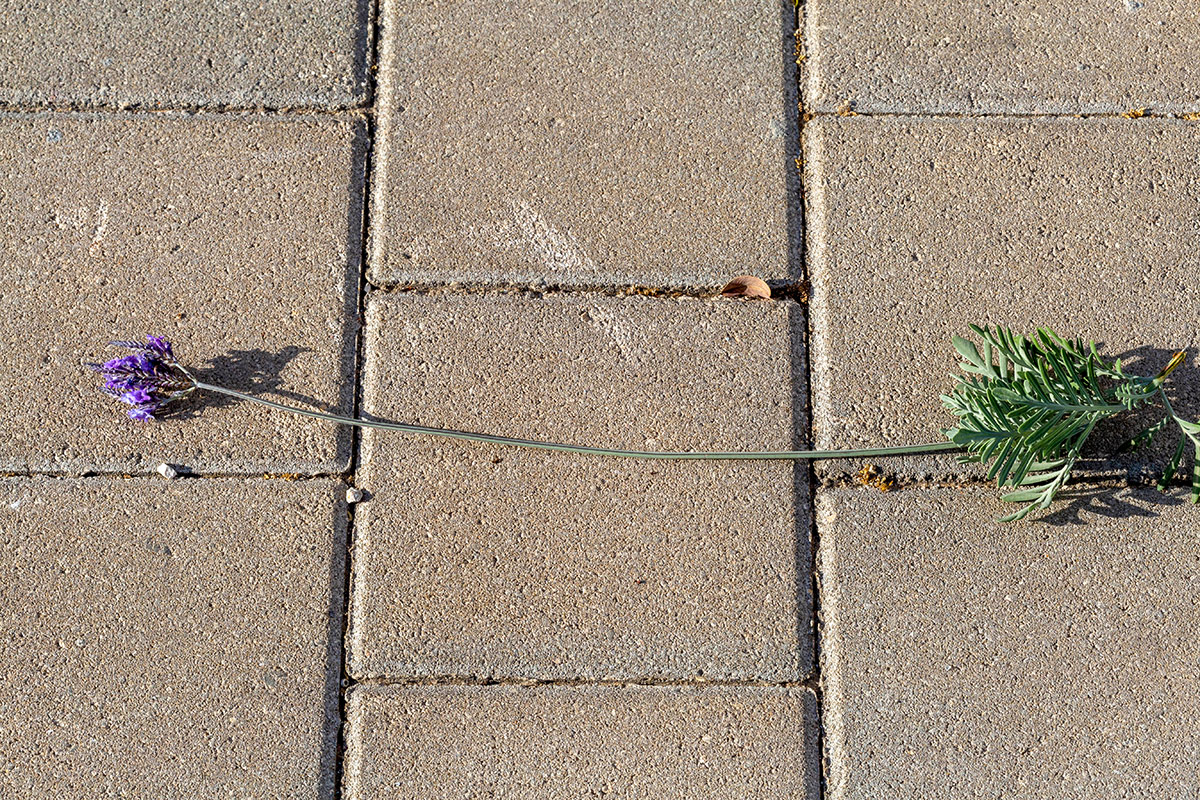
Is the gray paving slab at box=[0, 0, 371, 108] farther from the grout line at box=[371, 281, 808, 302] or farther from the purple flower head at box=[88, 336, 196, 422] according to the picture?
the purple flower head at box=[88, 336, 196, 422]

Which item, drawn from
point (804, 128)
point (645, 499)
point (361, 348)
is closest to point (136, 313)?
point (361, 348)

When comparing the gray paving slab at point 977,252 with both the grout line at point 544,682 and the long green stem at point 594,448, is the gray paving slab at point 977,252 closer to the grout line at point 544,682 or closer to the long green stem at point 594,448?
the long green stem at point 594,448

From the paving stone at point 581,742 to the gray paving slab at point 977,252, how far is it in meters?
0.54

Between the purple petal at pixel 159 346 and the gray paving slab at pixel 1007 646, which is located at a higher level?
the purple petal at pixel 159 346

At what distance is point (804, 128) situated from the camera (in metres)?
2.47

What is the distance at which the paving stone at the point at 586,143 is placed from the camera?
2.37m

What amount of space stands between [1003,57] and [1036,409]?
93cm

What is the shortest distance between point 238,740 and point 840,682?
1171 mm

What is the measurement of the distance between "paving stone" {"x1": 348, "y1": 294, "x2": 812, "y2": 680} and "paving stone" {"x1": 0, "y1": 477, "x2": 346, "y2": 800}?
0.40 ft

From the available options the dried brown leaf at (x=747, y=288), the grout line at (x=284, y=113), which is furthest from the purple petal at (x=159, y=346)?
the dried brown leaf at (x=747, y=288)

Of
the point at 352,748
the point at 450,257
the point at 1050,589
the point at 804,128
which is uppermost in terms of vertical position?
the point at 804,128

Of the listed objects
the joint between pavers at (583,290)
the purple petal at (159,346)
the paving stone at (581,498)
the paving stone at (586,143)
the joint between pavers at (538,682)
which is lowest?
the joint between pavers at (538,682)

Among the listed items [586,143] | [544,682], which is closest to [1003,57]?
[586,143]

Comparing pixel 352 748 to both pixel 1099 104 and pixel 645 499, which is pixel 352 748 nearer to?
pixel 645 499
